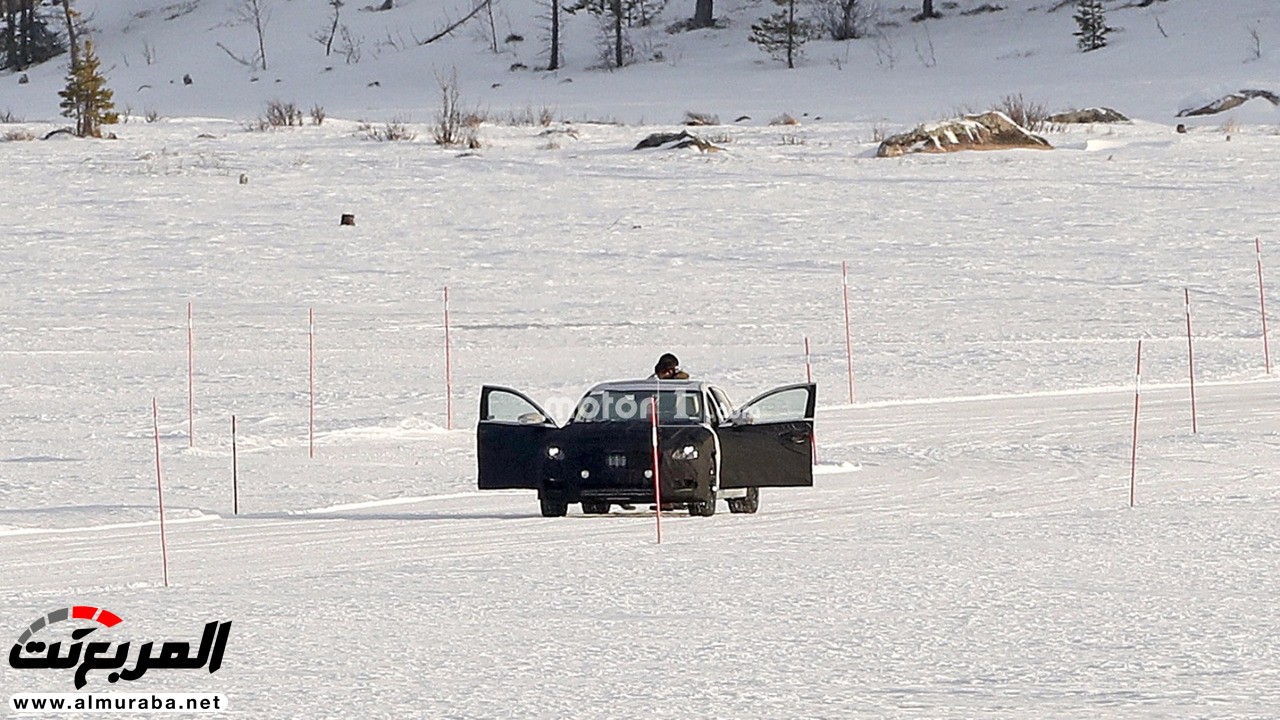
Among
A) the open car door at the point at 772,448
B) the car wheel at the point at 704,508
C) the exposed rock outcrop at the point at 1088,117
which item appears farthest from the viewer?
the exposed rock outcrop at the point at 1088,117

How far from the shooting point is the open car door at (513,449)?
48.7ft

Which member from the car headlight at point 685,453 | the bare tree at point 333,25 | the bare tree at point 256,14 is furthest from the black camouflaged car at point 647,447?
the bare tree at point 256,14

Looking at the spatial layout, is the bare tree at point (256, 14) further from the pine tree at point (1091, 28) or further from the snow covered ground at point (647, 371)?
the pine tree at point (1091, 28)

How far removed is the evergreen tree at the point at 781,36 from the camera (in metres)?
70.6

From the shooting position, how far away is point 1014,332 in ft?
90.5

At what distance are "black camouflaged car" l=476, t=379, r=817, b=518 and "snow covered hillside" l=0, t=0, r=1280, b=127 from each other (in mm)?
38650

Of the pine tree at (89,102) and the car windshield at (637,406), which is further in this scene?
the pine tree at (89,102)

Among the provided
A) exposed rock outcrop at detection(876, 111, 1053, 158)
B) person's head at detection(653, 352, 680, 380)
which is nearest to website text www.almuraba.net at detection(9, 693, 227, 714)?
person's head at detection(653, 352, 680, 380)

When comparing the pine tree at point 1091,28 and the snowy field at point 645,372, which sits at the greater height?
the pine tree at point 1091,28

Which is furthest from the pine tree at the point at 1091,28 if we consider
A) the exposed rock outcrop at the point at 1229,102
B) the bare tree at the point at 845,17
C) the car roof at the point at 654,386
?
the car roof at the point at 654,386

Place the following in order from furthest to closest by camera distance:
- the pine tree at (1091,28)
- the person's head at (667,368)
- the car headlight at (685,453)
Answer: the pine tree at (1091,28), the person's head at (667,368), the car headlight at (685,453)

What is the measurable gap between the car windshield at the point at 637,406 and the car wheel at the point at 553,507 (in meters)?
0.62

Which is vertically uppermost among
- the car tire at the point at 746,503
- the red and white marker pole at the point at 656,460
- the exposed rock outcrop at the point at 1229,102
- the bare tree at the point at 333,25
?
the bare tree at the point at 333,25

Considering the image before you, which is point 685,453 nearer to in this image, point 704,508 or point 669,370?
point 704,508
